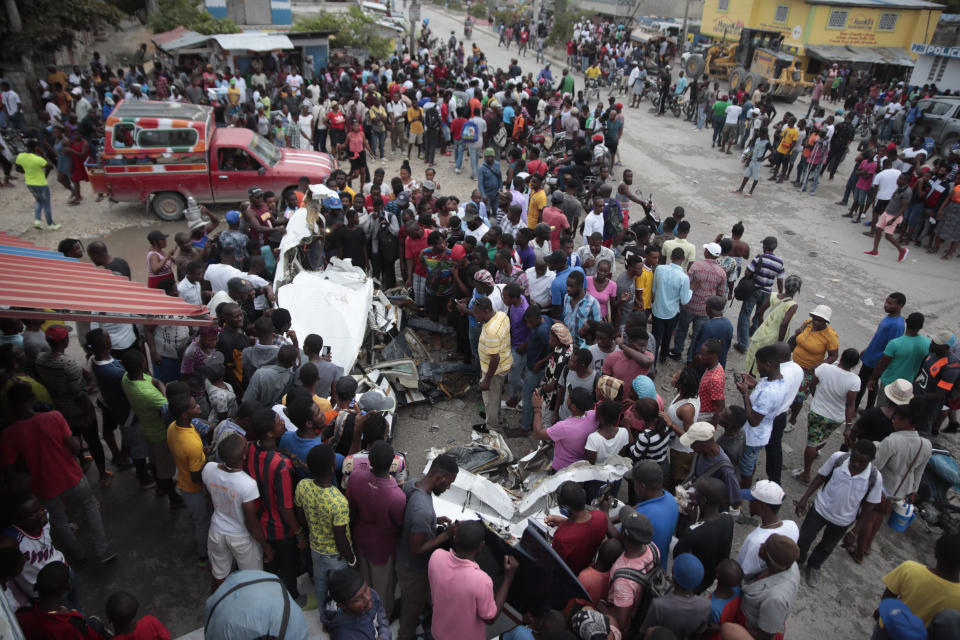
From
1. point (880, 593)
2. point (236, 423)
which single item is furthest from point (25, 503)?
point (880, 593)

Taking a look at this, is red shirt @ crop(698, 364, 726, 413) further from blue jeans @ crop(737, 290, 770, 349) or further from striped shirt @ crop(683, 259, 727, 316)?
blue jeans @ crop(737, 290, 770, 349)

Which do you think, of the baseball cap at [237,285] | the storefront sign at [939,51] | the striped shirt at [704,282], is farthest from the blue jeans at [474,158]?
the storefront sign at [939,51]

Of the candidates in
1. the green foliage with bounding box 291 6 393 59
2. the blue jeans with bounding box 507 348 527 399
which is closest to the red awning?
the blue jeans with bounding box 507 348 527 399

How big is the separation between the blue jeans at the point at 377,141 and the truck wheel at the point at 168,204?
5.26m

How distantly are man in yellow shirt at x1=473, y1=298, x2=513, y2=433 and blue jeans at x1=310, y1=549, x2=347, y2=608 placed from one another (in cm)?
263

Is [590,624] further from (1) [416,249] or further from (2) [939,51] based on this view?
(2) [939,51]

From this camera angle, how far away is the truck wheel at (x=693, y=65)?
24611mm

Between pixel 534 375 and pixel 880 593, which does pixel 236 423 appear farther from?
pixel 880 593

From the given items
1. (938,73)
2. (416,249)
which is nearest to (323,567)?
(416,249)

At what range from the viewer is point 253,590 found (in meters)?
2.97

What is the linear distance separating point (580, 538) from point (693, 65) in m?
26.2

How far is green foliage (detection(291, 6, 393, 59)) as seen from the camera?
23.5m

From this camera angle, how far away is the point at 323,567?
13.0 feet

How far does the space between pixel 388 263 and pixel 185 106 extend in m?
6.63
